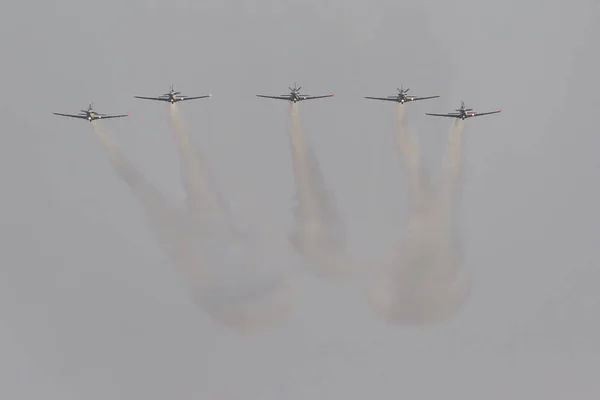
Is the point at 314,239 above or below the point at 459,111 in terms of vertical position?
below

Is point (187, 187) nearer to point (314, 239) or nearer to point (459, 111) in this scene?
point (314, 239)

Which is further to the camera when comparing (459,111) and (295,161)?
(295,161)

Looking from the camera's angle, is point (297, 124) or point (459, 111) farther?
point (297, 124)

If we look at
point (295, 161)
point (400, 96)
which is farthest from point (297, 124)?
point (400, 96)

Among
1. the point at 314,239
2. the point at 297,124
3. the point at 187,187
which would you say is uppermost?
the point at 297,124

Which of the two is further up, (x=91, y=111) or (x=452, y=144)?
(x=91, y=111)

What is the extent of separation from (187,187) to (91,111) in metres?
15.9

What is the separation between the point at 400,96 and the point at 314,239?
22722 millimetres

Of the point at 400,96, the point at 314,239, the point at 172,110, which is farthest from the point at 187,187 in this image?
the point at 400,96

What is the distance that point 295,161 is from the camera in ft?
353

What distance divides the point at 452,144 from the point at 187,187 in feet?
111

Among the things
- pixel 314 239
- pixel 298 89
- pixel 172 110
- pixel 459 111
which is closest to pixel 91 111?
pixel 172 110

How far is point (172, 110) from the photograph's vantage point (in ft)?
348

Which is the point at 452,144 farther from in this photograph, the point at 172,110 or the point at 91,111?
the point at 91,111
